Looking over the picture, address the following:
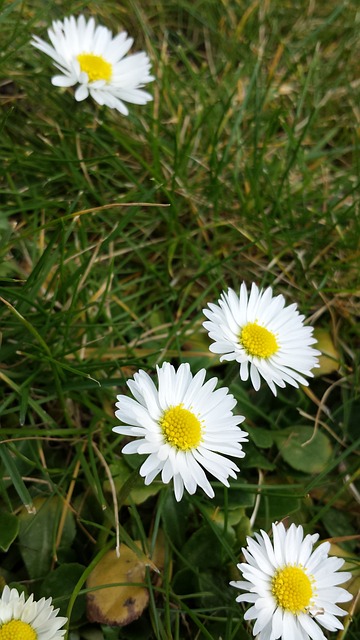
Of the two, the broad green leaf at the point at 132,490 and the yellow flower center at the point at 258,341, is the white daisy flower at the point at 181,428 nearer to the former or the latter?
the yellow flower center at the point at 258,341

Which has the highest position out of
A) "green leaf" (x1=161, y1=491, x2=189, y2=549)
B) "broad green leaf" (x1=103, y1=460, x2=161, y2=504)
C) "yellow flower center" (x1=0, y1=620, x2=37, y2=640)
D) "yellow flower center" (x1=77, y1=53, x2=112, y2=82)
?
"yellow flower center" (x1=77, y1=53, x2=112, y2=82)

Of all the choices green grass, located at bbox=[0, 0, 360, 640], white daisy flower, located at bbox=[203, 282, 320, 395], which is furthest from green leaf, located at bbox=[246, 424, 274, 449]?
white daisy flower, located at bbox=[203, 282, 320, 395]

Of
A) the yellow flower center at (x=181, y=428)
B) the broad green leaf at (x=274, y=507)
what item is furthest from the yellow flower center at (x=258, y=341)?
the broad green leaf at (x=274, y=507)

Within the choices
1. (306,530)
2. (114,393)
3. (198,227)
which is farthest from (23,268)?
(306,530)

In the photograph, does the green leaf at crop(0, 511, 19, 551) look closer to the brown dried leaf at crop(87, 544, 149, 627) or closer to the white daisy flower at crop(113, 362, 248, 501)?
the brown dried leaf at crop(87, 544, 149, 627)

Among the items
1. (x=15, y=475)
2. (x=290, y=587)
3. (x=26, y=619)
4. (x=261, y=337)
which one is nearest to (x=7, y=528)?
(x=15, y=475)
